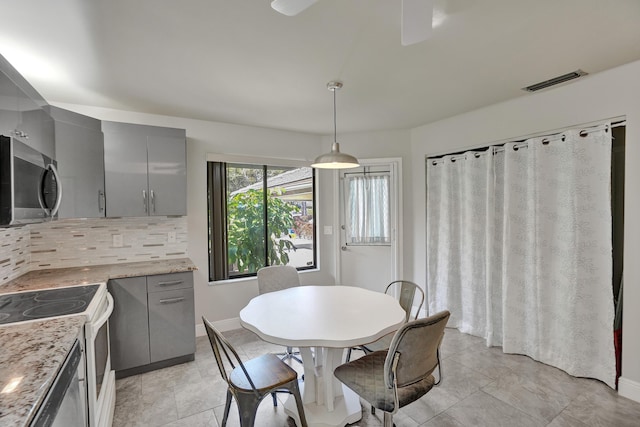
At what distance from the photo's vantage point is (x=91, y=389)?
5.24 feet

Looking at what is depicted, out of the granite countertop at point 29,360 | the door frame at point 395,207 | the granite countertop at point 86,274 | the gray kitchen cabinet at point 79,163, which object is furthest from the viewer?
the door frame at point 395,207

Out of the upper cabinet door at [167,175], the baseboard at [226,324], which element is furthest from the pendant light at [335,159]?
the baseboard at [226,324]

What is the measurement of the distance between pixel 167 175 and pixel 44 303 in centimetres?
150

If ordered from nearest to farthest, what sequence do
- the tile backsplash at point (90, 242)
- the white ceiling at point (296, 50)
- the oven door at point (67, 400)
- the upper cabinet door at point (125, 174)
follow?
the oven door at point (67, 400) → the white ceiling at point (296, 50) → the tile backsplash at point (90, 242) → the upper cabinet door at point (125, 174)

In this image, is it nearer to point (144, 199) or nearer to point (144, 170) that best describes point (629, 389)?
point (144, 199)

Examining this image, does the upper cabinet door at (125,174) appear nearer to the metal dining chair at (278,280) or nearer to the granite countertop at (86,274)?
the granite countertop at (86,274)

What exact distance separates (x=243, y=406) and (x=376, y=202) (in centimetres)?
287

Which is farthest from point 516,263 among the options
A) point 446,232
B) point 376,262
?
point 376,262

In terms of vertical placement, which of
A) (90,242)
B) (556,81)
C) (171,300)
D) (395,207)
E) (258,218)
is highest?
(556,81)

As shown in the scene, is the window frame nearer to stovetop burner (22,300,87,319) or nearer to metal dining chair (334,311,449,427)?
stovetop burner (22,300,87,319)

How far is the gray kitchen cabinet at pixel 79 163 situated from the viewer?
236 centimetres

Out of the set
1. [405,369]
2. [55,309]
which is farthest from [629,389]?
[55,309]

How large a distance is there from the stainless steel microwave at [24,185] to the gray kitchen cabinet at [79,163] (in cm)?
68

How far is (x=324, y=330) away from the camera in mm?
1717
